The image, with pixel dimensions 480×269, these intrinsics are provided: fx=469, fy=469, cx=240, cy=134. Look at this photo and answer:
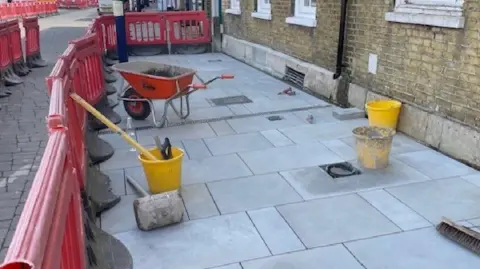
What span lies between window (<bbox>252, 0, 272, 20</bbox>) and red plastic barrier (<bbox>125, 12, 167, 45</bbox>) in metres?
3.55

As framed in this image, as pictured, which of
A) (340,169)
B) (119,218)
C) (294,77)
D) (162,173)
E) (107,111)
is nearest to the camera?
(119,218)

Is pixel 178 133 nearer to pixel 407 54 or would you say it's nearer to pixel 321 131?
pixel 321 131

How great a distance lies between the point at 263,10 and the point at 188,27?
3439mm

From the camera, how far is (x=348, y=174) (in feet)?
15.5

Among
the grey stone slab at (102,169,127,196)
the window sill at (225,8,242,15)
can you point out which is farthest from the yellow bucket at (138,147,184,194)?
the window sill at (225,8,242,15)

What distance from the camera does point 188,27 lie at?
13.7 metres

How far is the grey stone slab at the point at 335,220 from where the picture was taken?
11.9 ft

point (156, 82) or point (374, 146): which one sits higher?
point (156, 82)

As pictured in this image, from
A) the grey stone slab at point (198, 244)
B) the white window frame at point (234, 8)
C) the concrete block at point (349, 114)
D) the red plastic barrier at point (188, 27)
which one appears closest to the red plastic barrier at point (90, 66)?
the grey stone slab at point (198, 244)

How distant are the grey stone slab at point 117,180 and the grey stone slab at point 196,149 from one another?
0.86 m

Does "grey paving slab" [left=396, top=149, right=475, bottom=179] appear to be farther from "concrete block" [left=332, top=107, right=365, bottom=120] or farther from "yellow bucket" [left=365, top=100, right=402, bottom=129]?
"concrete block" [left=332, top=107, right=365, bottom=120]

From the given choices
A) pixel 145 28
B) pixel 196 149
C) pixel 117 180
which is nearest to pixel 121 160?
pixel 117 180

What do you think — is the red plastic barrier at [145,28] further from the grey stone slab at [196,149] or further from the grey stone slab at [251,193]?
the grey stone slab at [251,193]

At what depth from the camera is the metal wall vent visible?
28.8 ft
